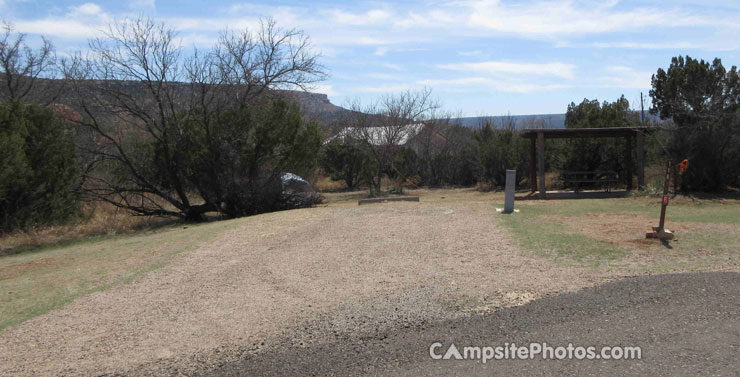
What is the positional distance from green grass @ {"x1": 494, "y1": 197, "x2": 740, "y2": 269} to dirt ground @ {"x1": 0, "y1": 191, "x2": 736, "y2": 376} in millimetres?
570

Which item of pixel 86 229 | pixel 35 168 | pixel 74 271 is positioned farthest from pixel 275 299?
pixel 35 168

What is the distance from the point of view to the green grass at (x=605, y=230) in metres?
8.20

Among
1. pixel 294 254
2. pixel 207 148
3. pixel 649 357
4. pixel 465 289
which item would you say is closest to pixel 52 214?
pixel 207 148

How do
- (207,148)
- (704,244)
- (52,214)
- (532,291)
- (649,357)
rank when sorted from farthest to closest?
(207,148) < (52,214) < (704,244) < (532,291) < (649,357)

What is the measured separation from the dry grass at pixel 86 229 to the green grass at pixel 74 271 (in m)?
2.65

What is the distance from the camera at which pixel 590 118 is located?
80.9 ft

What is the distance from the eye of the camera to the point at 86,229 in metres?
18.0

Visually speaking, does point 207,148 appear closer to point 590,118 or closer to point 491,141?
point 491,141

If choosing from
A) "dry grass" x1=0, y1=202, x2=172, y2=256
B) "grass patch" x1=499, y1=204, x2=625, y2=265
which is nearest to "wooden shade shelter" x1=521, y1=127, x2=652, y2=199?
"grass patch" x1=499, y1=204, x2=625, y2=265

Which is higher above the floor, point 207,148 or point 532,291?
point 207,148

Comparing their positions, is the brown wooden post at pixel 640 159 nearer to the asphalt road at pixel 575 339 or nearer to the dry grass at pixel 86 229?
the asphalt road at pixel 575 339

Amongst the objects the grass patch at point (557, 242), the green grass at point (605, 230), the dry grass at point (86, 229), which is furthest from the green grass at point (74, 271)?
Result: the green grass at point (605, 230)

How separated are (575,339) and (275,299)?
3.29 meters

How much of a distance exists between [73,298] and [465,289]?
Result: 478 centimetres
